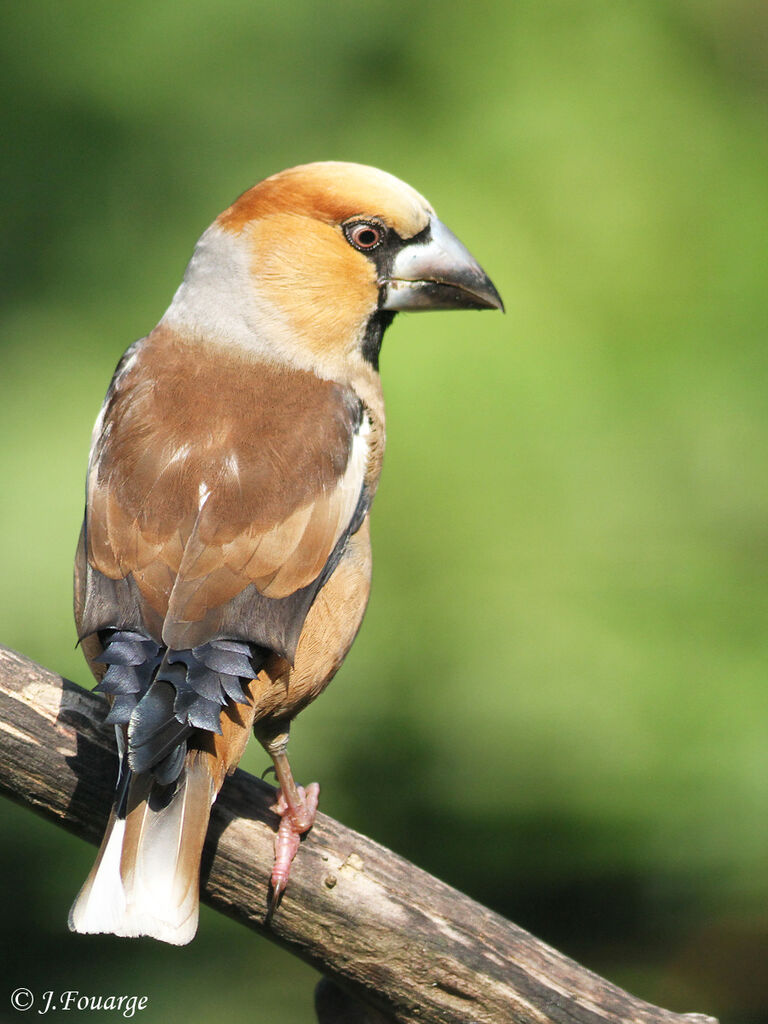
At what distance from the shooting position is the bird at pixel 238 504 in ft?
5.81

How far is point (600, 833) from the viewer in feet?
12.8

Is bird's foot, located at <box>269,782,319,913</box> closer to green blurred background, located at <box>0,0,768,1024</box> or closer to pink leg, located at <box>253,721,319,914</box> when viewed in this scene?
pink leg, located at <box>253,721,319,914</box>

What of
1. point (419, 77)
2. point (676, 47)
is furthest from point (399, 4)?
point (676, 47)

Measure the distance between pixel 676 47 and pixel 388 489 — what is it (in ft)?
7.41

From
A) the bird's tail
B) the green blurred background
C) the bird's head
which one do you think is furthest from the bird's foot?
the green blurred background

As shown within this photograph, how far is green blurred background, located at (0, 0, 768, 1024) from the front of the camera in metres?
3.86

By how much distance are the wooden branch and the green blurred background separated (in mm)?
1618

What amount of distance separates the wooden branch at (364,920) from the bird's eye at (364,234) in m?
0.92

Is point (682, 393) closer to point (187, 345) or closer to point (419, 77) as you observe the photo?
point (419, 77)

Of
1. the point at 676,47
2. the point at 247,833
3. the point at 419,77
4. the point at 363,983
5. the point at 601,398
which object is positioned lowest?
the point at 363,983

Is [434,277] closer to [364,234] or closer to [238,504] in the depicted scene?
[364,234]

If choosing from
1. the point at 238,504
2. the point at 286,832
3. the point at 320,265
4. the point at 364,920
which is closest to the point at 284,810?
the point at 286,832

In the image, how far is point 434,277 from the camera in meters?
2.32

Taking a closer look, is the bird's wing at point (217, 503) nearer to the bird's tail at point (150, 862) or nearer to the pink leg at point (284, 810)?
the bird's tail at point (150, 862)
